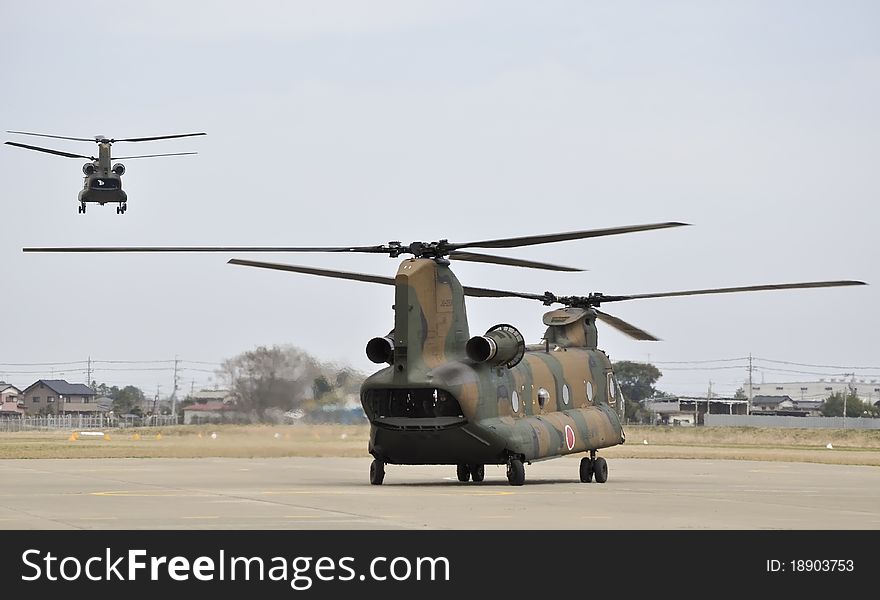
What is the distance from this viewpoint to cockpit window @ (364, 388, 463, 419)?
31.4 m

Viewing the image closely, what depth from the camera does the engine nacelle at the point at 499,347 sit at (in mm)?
31969

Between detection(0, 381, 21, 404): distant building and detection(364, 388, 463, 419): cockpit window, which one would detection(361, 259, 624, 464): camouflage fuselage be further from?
detection(0, 381, 21, 404): distant building

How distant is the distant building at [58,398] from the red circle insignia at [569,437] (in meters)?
136

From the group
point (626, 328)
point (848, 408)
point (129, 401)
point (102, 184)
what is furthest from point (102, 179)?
point (848, 408)

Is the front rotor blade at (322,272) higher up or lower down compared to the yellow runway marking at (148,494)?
higher up

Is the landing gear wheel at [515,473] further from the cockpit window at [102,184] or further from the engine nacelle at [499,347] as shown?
the cockpit window at [102,184]

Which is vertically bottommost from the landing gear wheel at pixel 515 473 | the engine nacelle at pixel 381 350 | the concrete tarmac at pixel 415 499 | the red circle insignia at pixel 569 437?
the concrete tarmac at pixel 415 499

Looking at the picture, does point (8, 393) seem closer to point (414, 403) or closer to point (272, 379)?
point (272, 379)

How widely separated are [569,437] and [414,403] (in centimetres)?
537

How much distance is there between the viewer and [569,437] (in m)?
35.1

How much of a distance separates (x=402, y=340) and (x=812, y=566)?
1764 centimetres

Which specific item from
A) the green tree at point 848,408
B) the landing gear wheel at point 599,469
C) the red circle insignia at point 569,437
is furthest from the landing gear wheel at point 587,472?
the green tree at point 848,408

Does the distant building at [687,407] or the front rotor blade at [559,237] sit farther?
the distant building at [687,407]

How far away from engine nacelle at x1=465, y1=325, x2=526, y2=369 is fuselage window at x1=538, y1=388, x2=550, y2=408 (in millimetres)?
1975
